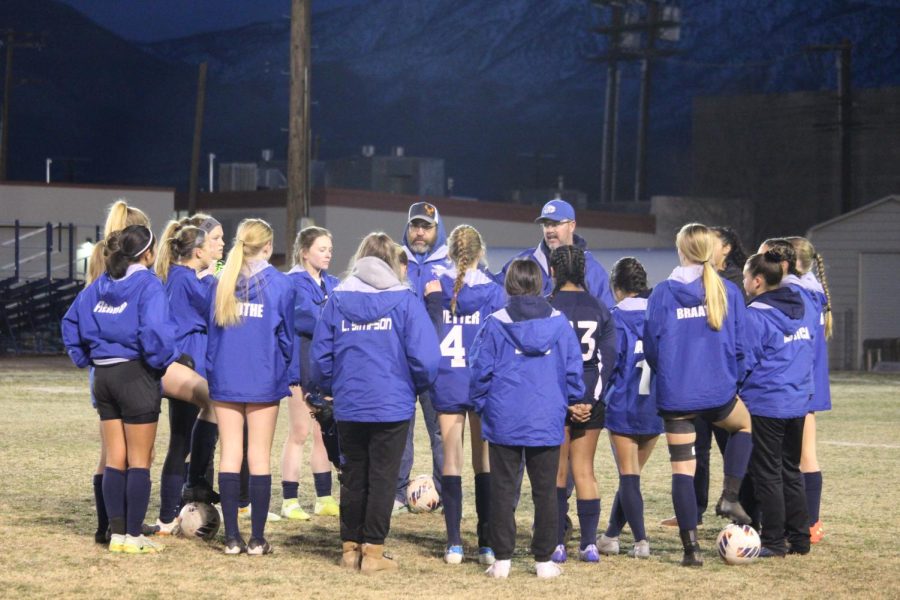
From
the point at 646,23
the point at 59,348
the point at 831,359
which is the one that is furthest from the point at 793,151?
the point at 59,348

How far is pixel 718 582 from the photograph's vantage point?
26.3ft

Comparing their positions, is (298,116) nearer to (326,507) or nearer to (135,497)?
(326,507)

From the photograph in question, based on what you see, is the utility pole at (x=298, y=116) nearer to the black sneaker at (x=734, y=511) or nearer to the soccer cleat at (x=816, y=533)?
the soccer cleat at (x=816, y=533)

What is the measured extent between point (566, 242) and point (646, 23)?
178 feet

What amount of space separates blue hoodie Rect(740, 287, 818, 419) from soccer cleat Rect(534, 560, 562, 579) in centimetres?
167

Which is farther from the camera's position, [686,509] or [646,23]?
[646,23]

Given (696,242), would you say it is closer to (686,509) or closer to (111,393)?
(686,509)

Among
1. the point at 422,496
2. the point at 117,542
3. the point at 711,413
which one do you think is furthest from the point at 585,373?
the point at 117,542

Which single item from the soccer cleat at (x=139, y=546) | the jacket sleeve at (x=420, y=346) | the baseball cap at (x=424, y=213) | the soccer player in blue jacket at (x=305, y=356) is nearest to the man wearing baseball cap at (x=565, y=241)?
the baseball cap at (x=424, y=213)

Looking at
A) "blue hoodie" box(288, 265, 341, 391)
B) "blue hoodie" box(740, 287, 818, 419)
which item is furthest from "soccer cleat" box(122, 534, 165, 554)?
"blue hoodie" box(740, 287, 818, 419)

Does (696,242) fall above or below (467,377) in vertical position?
above

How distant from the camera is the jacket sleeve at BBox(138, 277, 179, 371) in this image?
8352 millimetres

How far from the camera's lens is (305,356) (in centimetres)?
974

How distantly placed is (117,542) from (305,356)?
186cm
